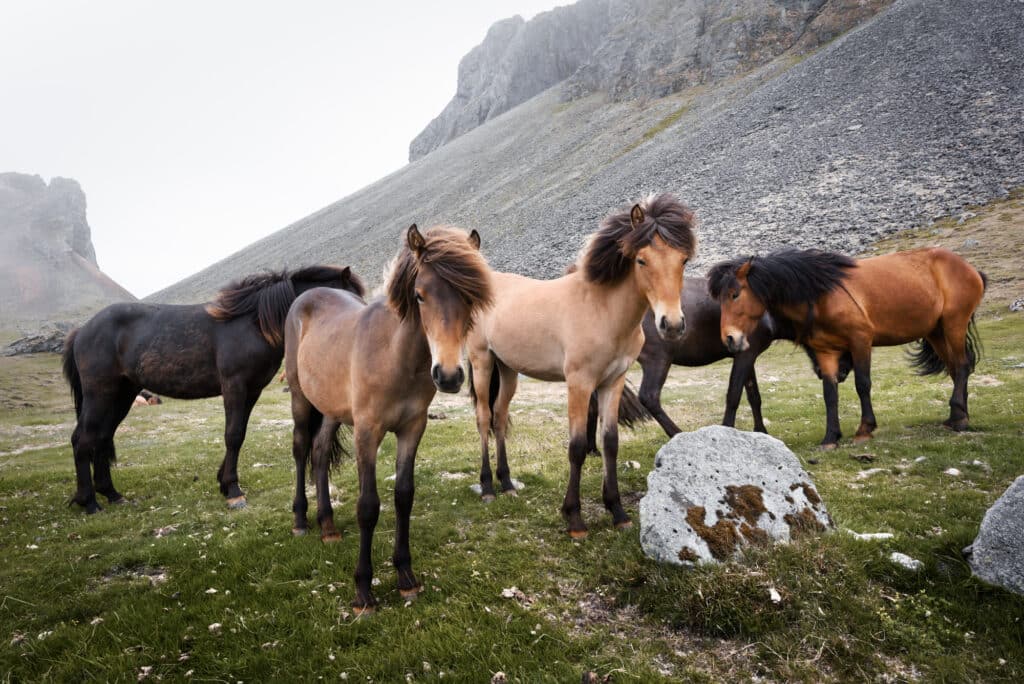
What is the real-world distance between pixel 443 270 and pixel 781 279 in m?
5.94

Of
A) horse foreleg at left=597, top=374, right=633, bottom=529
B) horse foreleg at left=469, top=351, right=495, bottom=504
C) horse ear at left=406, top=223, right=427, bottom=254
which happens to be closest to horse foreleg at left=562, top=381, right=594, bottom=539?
horse foreleg at left=597, top=374, right=633, bottom=529

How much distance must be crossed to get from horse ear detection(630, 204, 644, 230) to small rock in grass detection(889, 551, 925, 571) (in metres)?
3.45

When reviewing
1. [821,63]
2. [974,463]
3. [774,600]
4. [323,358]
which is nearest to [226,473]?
[323,358]

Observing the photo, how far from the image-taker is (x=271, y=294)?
24.0 feet

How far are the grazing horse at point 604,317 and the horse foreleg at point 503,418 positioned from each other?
30 cm

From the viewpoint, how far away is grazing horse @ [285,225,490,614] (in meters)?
3.61

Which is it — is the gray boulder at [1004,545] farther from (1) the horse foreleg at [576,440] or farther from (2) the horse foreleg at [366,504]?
(2) the horse foreleg at [366,504]

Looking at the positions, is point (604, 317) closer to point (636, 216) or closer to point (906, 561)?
point (636, 216)

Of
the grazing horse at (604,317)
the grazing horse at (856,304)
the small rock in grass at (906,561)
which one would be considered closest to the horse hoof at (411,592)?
the grazing horse at (604,317)

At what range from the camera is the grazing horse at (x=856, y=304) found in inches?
289

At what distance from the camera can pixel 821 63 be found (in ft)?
152

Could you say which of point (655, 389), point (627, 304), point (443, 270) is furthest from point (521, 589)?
point (655, 389)

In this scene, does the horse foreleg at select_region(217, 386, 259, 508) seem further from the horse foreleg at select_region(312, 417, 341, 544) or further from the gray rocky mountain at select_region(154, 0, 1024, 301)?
the gray rocky mountain at select_region(154, 0, 1024, 301)

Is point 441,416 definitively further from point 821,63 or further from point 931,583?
point 821,63
